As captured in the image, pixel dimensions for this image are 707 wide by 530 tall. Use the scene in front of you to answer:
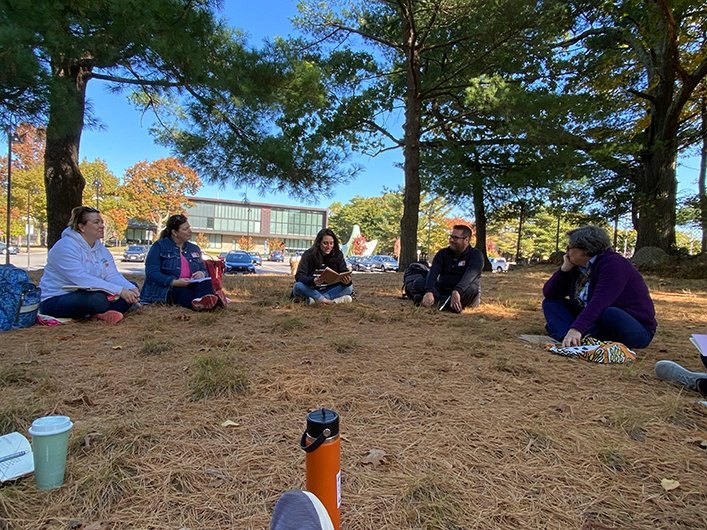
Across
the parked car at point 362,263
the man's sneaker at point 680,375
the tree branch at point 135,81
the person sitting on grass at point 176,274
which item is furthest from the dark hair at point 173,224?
the parked car at point 362,263

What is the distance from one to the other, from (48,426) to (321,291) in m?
3.85

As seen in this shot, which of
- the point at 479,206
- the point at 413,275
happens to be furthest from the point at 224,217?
the point at 413,275

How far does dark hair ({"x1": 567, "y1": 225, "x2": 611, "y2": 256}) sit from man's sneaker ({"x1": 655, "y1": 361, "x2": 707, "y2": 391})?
33.2 inches

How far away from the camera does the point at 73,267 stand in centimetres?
348

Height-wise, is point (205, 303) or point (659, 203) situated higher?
point (659, 203)

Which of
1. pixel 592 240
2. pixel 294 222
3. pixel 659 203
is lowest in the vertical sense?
pixel 592 240

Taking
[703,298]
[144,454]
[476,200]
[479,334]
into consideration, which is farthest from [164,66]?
[476,200]

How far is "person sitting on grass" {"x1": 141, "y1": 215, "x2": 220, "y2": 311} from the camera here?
4.37 m

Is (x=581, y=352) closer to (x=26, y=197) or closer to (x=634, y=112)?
(x=634, y=112)

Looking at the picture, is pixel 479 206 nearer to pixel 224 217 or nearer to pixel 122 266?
pixel 122 266

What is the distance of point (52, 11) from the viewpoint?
4086 mm

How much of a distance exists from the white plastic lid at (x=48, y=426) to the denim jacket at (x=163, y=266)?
3275mm

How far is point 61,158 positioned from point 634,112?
15569mm

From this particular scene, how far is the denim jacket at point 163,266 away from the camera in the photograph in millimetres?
4398
